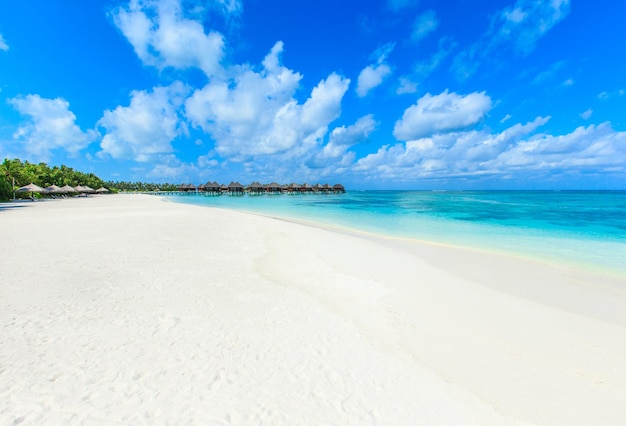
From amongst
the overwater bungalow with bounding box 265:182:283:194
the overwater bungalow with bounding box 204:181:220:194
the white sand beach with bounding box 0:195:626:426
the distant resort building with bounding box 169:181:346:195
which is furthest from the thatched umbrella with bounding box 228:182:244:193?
the white sand beach with bounding box 0:195:626:426

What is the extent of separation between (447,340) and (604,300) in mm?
4906

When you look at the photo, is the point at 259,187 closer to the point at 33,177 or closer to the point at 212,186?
the point at 212,186

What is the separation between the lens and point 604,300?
6.20 m

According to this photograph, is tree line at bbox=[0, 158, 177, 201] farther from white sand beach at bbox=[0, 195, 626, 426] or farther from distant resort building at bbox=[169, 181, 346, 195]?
white sand beach at bbox=[0, 195, 626, 426]

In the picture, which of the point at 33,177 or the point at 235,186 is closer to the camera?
the point at 33,177

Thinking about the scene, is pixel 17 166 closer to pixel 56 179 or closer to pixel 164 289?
pixel 56 179

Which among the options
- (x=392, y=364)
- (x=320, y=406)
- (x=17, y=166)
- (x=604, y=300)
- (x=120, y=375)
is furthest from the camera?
(x=17, y=166)

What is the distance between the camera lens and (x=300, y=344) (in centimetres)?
397

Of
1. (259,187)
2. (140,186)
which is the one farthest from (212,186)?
(140,186)

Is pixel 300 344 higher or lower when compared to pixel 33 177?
lower

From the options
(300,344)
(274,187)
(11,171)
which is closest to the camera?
(300,344)

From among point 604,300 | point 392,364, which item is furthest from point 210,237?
point 604,300

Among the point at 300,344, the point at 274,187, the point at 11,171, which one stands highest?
the point at 11,171

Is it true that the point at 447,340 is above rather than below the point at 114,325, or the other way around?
below
